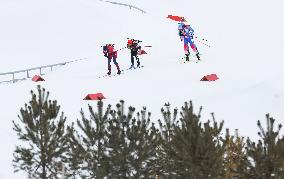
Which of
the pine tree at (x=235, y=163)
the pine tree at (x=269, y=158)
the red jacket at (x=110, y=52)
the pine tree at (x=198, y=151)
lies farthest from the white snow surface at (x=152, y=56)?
the pine tree at (x=269, y=158)

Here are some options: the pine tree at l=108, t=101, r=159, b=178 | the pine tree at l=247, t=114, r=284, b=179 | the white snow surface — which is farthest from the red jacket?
the pine tree at l=247, t=114, r=284, b=179

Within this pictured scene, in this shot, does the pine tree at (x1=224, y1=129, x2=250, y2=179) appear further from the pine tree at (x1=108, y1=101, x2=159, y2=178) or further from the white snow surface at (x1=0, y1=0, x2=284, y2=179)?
the white snow surface at (x1=0, y1=0, x2=284, y2=179)

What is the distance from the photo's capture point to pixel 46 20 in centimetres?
5156

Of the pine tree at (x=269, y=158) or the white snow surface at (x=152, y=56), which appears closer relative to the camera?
the pine tree at (x=269, y=158)

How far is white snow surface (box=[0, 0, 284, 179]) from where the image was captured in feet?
73.6

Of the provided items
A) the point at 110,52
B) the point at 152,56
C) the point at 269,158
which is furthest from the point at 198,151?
the point at 152,56

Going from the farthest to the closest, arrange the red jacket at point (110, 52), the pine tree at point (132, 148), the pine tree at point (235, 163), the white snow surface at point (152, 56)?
the red jacket at point (110, 52) → the white snow surface at point (152, 56) → the pine tree at point (132, 148) → the pine tree at point (235, 163)

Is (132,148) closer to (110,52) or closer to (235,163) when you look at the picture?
(235,163)

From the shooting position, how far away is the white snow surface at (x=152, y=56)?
22.4m

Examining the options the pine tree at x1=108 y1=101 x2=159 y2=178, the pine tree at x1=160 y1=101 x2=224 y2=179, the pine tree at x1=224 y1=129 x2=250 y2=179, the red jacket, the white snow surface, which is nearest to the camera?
the pine tree at x1=160 y1=101 x2=224 y2=179

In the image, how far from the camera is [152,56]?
1369 inches

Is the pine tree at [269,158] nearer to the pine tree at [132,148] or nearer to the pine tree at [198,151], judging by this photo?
the pine tree at [198,151]

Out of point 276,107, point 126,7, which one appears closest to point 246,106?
point 276,107

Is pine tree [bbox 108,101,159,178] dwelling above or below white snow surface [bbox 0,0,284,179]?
below
